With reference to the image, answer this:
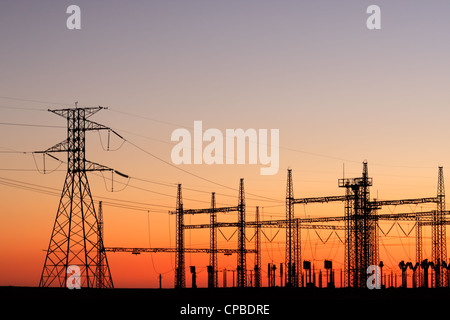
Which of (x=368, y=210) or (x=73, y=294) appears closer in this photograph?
(x=73, y=294)

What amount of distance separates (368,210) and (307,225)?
1295 centimetres
